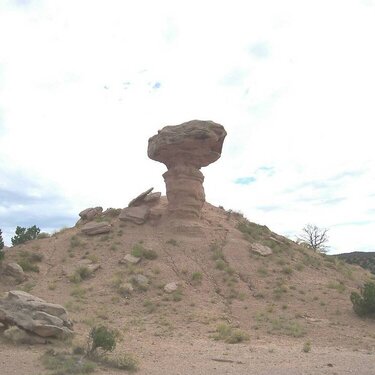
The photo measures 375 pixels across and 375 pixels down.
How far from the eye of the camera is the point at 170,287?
2305 cm

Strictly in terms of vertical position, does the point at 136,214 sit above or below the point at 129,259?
above

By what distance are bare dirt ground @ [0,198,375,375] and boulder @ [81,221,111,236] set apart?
0.52m

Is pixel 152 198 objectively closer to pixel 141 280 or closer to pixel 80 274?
pixel 80 274

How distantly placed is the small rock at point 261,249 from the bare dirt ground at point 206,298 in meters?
0.31

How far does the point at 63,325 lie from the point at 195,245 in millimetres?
13835

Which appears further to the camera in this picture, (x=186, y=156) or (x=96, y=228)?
(x=96, y=228)

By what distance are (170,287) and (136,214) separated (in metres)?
9.53

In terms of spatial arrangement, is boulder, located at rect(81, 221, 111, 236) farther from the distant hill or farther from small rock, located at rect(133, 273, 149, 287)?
the distant hill

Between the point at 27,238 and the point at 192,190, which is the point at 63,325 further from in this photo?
the point at 27,238

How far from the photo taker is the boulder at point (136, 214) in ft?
102

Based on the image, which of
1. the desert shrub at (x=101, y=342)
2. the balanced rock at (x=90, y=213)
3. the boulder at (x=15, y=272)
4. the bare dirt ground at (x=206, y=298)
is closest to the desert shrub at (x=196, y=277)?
the bare dirt ground at (x=206, y=298)

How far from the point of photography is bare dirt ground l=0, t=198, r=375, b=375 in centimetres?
1309

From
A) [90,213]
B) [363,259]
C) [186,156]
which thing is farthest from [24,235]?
[363,259]

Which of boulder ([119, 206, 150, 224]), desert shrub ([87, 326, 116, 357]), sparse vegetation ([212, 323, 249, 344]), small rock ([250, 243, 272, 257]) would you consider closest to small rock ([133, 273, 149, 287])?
sparse vegetation ([212, 323, 249, 344])
